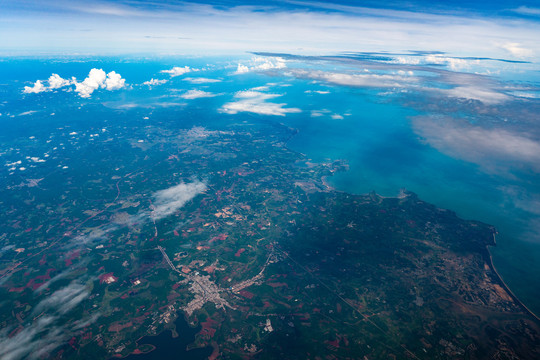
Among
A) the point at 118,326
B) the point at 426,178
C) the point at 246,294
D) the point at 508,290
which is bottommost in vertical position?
the point at 118,326

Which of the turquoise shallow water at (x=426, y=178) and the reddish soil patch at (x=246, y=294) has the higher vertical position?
the turquoise shallow water at (x=426, y=178)

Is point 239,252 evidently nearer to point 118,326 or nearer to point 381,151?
point 118,326

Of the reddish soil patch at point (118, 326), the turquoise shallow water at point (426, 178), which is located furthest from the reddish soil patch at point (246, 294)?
the turquoise shallow water at point (426, 178)

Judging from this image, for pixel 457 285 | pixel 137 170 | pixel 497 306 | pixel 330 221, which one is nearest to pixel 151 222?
pixel 137 170

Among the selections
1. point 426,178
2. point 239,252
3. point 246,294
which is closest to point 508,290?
point 246,294

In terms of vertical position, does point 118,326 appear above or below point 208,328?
below

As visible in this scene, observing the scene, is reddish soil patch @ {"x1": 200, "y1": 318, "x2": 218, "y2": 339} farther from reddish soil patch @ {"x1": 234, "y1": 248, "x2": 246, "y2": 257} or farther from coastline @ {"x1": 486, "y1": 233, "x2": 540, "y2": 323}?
coastline @ {"x1": 486, "y1": 233, "x2": 540, "y2": 323}

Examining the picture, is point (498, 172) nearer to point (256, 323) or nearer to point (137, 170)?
point (256, 323)

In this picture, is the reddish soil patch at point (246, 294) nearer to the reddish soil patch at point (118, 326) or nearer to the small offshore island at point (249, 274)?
the small offshore island at point (249, 274)
